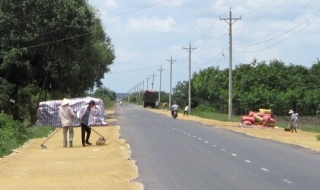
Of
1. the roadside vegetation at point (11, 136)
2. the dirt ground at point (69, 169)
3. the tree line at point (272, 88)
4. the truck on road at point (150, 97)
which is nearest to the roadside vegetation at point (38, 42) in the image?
the roadside vegetation at point (11, 136)

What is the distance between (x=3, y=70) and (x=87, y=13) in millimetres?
7575

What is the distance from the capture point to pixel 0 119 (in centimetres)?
3247

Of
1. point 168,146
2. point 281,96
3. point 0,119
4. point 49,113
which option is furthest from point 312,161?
point 281,96

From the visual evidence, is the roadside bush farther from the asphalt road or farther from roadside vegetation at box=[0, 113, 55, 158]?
the asphalt road

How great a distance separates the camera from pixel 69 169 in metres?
16.2

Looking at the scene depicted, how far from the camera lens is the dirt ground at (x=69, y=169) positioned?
13.3 metres

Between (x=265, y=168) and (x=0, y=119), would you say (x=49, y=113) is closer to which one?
(x=0, y=119)

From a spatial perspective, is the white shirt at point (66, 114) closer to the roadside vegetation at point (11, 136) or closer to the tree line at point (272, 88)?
the roadside vegetation at point (11, 136)

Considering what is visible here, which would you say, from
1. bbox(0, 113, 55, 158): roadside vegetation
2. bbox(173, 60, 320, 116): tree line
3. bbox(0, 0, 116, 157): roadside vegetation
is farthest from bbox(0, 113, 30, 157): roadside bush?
bbox(173, 60, 320, 116): tree line

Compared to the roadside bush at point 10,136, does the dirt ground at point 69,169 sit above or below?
below

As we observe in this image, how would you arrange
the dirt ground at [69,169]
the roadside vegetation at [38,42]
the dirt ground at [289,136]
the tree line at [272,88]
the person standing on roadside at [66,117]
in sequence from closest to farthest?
the dirt ground at [69,169] < the person standing on roadside at [66,117] < the dirt ground at [289,136] < the roadside vegetation at [38,42] < the tree line at [272,88]

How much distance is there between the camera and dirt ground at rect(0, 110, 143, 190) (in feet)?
43.7

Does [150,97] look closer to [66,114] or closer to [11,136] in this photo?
[11,136]

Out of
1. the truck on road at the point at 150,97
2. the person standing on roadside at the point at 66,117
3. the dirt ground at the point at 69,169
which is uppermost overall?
the truck on road at the point at 150,97
